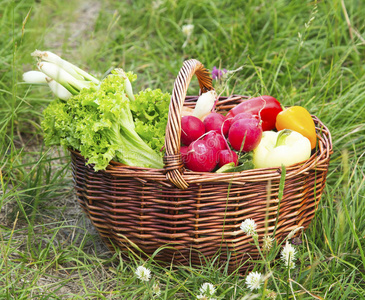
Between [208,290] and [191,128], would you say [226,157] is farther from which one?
[208,290]

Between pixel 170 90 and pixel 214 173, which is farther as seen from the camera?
pixel 170 90

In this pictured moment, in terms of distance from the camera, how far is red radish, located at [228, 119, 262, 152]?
2.00 meters

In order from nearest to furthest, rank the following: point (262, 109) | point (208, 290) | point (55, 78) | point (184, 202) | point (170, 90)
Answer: point (208, 290), point (184, 202), point (55, 78), point (262, 109), point (170, 90)

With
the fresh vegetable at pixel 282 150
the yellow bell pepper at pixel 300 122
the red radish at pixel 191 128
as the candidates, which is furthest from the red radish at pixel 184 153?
the yellow bell pepper at pixel 300 122

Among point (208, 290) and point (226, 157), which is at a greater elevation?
point (226, 157)

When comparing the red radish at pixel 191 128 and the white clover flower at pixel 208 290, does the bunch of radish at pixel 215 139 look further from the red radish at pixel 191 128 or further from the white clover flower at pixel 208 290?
the white clover flower at pixel 208 290

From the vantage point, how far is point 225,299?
1.82 m

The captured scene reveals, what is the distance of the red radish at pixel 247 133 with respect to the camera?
2.00 metres

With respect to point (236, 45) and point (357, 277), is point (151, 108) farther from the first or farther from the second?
point (236, 45)

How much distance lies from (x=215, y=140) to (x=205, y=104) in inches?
11.4

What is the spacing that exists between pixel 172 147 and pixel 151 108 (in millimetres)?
429

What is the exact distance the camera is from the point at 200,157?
74.9 inches

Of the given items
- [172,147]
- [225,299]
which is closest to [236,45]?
[172,147]

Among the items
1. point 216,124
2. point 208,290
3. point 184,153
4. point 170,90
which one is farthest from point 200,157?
point 170,90
